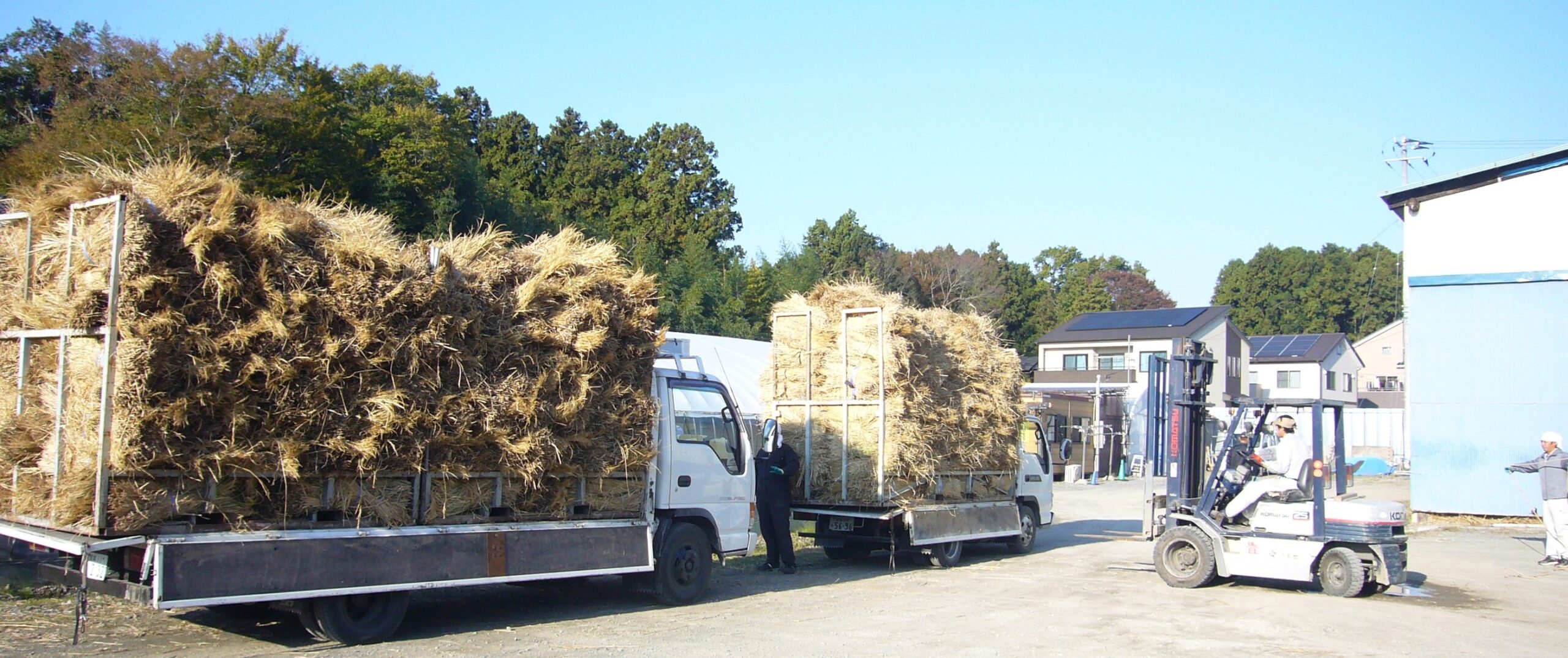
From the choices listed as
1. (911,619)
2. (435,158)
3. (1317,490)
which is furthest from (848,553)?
(435,158)

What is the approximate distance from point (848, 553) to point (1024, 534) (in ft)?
9.98

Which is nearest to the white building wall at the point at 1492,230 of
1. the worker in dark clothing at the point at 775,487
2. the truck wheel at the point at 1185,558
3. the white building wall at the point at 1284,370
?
the truck wheel at the point at 1185,558

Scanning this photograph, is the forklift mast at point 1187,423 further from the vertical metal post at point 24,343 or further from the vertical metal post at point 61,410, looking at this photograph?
the vertical metal post at point 24,343

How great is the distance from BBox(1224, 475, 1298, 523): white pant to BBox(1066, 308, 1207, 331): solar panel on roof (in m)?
45.8

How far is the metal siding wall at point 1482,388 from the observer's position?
67.6 feet

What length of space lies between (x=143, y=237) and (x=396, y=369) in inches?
78.4

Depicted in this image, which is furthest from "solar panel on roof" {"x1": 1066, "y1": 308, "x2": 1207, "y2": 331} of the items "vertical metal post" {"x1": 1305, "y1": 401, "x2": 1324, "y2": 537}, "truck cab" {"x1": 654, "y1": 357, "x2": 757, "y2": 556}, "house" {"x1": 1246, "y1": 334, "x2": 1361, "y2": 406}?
"truck cab" {"x1": 654, "y1": 357, "x2": 757, "y2": 556}

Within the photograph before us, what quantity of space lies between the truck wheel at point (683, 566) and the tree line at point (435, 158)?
9.48ft

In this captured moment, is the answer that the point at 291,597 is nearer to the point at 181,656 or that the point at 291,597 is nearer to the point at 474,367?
the point at 181,656

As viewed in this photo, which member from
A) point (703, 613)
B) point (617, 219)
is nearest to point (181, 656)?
point (703, 613)

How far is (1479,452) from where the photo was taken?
829 inches

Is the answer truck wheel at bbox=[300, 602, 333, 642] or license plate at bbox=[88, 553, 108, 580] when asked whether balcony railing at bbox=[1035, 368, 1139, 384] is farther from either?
license plate at bbox=[88, 553, 108, 580]

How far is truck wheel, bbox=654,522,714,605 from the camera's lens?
424 inches

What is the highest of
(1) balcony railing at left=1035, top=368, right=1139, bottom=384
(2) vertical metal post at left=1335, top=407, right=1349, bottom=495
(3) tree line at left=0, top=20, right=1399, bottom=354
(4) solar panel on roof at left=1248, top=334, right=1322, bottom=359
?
(3) tree line at left=0, top=20, right=1399, bottom=354
